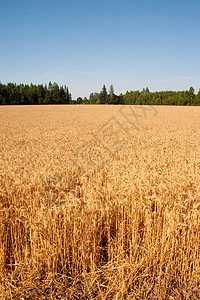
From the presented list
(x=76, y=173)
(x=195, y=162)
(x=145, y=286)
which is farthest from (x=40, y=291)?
(x=195, y=162)

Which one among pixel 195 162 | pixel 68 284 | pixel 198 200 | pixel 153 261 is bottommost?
pixel 68 284

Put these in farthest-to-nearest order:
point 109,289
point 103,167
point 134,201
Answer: point 103,167 → point 134,201 → point 109,289

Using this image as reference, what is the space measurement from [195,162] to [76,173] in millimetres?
3012

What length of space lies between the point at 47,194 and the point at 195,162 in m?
3.76

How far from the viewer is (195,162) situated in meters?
5.34

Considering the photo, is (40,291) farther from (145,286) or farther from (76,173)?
(76,173)

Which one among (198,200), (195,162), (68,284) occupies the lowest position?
(68,284)

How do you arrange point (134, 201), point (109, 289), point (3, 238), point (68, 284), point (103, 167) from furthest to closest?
point (103, 167), point (134, 201), point (3, 238), point (68, 284), point (109, 289)

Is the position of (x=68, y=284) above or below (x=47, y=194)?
below

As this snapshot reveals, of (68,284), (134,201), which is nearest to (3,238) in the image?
(68,284)

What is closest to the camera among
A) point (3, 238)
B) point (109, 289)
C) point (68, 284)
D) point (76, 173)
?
point (109, 289)

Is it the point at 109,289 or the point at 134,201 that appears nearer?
the point at 109,289

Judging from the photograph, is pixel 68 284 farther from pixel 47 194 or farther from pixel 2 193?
pixel 2 193

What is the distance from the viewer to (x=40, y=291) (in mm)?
2486
